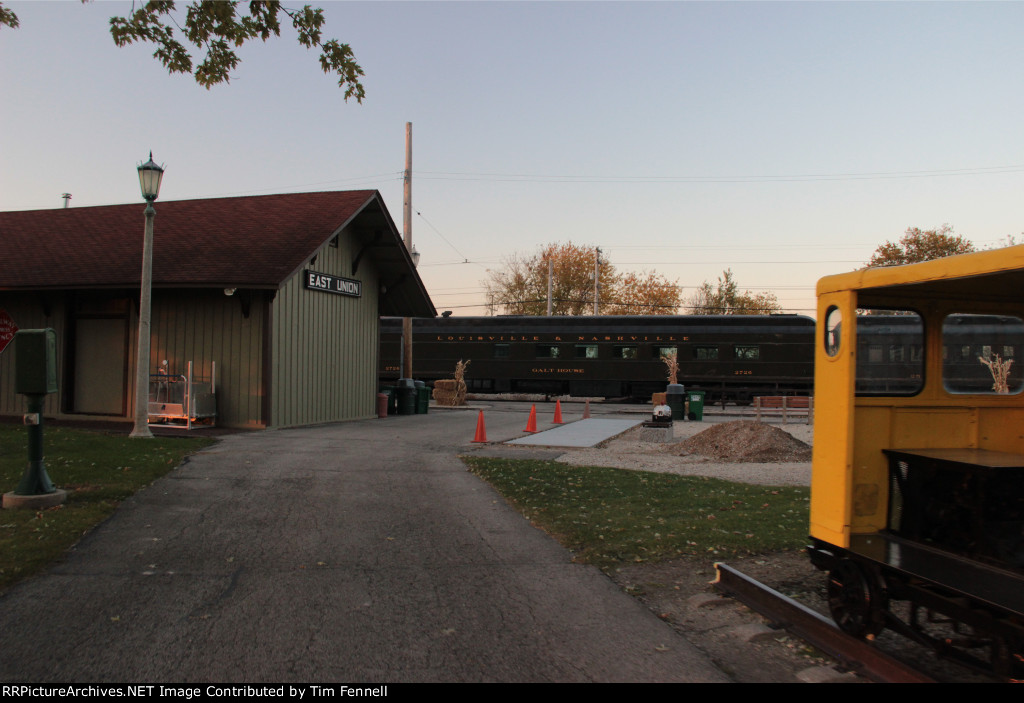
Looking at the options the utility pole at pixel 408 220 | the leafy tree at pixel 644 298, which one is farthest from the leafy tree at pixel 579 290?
the utility pole at pixel 408 220

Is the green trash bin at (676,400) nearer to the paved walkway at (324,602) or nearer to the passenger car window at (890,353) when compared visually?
the paved walkway at (324,602)

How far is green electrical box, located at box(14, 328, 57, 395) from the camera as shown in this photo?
7.23 meters

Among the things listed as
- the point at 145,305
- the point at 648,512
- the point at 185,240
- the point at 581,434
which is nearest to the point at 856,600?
the point at 648,512

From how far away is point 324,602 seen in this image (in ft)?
15.8

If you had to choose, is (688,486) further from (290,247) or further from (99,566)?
(290,247)

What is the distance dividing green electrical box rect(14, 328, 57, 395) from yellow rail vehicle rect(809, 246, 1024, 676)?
7.10 metres

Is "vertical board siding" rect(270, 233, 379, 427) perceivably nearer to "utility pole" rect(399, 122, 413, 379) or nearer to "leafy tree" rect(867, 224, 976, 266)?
"utility pole" rect(399, 122, 413, 379)

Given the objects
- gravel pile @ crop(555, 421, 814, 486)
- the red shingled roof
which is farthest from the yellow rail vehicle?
the red shingled roof

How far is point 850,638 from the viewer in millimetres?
3883

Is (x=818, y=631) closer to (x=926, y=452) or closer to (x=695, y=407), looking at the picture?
(x=926, y=452)

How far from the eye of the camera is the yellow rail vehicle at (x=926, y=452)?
3613 mm

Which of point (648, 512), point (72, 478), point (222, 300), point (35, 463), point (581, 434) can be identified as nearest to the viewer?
point (35, 463)

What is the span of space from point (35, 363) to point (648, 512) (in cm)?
649

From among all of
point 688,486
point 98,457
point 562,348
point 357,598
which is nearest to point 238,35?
point 98,457
